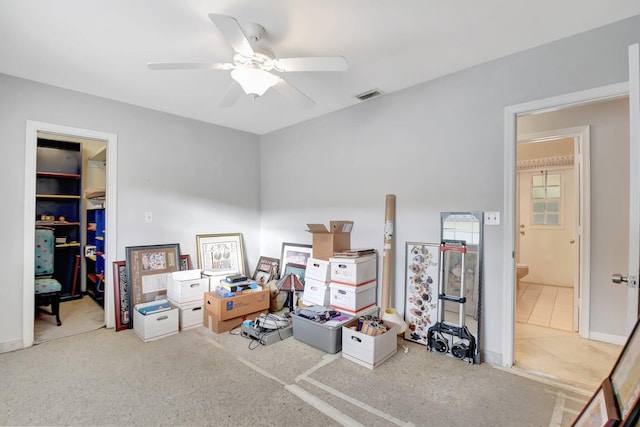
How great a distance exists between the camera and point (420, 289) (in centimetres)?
282

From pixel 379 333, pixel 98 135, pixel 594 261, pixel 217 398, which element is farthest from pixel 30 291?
pixel 594 261

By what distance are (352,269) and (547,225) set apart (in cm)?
440

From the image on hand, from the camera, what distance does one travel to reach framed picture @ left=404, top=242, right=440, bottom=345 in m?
2.74

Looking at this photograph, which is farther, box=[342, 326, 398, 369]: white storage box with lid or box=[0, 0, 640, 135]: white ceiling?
box=[342, 326, 398, 369]: white storage box with lid

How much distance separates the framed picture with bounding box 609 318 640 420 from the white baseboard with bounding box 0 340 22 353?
4.06 metres

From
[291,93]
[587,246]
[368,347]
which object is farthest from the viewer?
[587,246]

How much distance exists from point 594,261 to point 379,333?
2364 millimetres

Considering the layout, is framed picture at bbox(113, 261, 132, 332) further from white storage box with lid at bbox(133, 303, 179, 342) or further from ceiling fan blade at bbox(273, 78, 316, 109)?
ceiling fan blade at bbox(273, 78, 316, 109)

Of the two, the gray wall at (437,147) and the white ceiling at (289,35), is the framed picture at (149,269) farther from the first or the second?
the white ceiling at (289,35)

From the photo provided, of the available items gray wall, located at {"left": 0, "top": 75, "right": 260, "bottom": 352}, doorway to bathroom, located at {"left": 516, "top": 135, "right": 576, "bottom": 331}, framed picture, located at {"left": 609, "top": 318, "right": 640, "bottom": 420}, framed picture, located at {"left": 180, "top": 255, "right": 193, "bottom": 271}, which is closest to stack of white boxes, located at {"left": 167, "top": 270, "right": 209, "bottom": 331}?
framed picture, located at {"left": 180, "top": 255, "right": 193, "bottom": 271}

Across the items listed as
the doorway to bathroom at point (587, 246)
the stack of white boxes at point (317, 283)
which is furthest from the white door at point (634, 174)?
the stack of white boxes at point (317, 283)

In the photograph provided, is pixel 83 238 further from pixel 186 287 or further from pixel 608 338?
pixel 608 338

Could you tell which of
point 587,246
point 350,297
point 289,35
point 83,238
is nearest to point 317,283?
point 350,297

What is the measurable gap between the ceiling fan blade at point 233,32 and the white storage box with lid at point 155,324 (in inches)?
99.0
